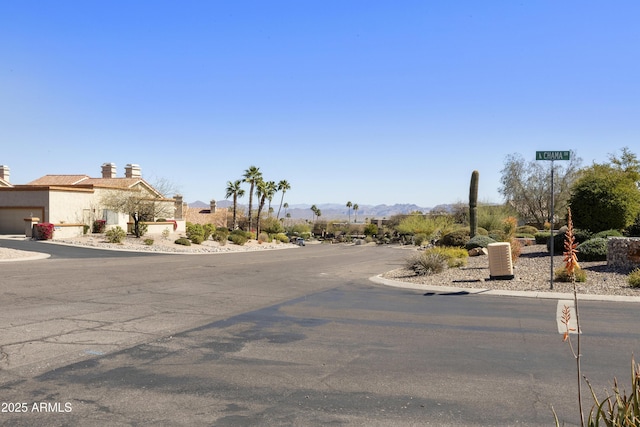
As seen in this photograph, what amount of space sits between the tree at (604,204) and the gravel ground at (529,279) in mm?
3841

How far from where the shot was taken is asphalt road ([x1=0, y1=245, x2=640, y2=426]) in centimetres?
619

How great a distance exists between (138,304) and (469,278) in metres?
11.3

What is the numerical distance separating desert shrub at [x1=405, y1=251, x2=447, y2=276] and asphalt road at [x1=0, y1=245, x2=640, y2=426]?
571cm

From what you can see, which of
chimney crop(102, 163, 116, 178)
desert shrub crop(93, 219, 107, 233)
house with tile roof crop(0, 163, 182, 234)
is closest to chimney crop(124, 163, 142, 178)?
chimney crop(102, 163, 116, 178)

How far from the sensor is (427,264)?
70.1 ft

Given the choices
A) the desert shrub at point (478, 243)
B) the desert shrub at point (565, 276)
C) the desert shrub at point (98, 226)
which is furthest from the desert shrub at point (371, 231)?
the desert shrub at point (565, 276)

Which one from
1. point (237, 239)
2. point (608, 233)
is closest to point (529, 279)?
point (608, 233)

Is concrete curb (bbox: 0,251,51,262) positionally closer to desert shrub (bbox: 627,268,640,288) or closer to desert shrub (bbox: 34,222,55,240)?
desert shrub (bbox: 34,222,55,240)

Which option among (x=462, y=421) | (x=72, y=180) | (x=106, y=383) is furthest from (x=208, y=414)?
(x=72, y=180)

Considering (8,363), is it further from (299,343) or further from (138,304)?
(138,304)

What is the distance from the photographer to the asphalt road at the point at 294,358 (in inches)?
244

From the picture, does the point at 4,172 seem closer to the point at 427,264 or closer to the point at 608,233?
the point at 427,264

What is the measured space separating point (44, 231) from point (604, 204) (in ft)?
121

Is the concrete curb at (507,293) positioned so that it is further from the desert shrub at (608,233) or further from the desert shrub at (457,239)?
the desert shrub at (457,239)
